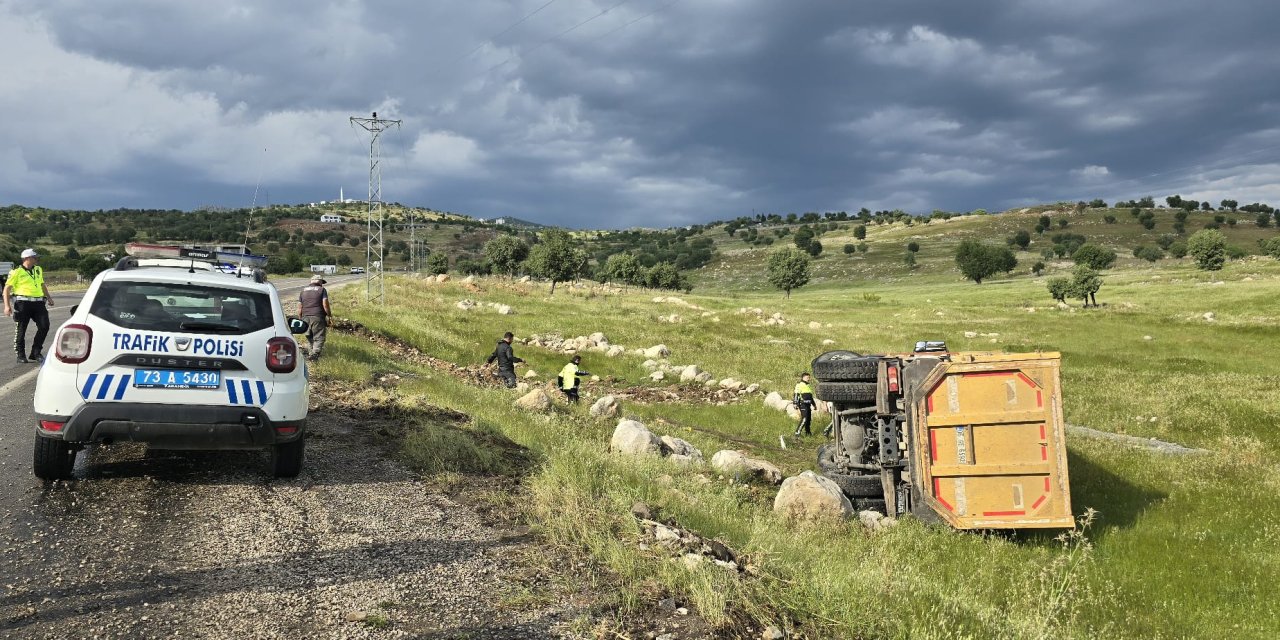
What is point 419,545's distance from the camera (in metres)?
5.26

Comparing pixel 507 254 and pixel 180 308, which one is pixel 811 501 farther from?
pixel 507 254

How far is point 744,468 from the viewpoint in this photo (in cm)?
1162

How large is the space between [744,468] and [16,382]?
39.5ft

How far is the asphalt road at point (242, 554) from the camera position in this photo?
395cm

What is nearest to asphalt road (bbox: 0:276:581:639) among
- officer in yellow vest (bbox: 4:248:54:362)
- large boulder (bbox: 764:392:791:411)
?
officer in yellow vest (bbox: 4:248:54:362)

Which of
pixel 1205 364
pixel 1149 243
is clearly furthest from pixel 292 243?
pixel 1149 243

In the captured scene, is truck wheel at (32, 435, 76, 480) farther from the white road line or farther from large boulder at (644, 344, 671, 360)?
large boulder at (644, 344, 671, 360)

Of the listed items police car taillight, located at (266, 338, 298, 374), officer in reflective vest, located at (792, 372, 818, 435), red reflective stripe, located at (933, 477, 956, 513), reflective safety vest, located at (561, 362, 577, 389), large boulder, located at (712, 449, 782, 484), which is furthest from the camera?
reflective safety vest, located at (561, 362, 577, 389)

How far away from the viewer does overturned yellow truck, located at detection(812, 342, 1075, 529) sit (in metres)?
8.50

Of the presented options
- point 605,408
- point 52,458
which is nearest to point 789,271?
point 605,408

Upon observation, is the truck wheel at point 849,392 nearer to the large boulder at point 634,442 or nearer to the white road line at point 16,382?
the large boulder at point 634,442

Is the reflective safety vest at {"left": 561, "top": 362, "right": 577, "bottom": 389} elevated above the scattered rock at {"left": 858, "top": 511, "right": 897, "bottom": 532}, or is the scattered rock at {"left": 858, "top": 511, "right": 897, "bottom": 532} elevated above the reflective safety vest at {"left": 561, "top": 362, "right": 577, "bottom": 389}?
the reflective safety vest at {"left": 561, "top": 362, "right": 577, "bottom": 389}

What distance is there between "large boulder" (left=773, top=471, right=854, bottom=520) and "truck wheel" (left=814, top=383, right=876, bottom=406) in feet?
4.61

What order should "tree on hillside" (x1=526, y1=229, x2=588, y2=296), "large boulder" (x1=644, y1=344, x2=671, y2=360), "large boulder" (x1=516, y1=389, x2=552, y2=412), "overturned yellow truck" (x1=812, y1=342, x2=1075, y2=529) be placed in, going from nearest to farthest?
"overturned yellow truck" (x1=812, y1=342, x2=1075, y2=529) → "large boulder" (x1=516, y1=389, x2=552, y2=412) → "large boulder" (x1=644, y1=344, x2=671, y2=360) → "tree on hillside" (x1=526, y1=229, x2=588, y2=296)
